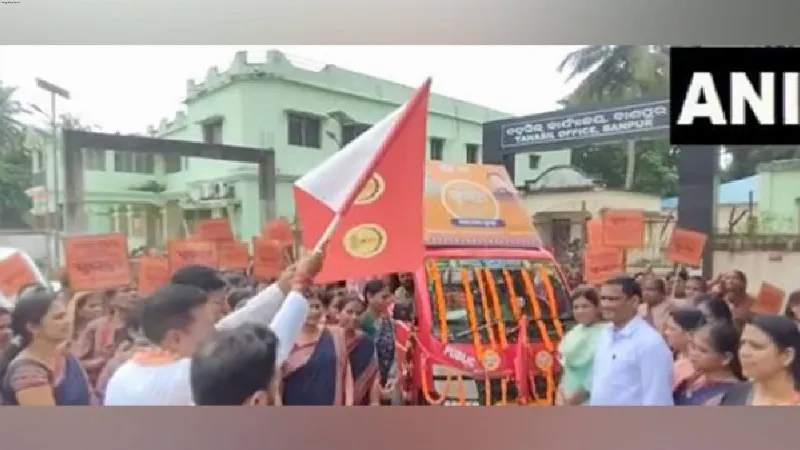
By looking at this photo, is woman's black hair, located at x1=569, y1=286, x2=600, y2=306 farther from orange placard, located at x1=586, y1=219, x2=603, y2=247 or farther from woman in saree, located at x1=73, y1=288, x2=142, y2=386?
woman in saree, located at x1=73, y1=288, x2=142, y2=386

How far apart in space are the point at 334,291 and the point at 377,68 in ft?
2.46

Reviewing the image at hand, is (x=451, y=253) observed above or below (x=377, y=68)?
below

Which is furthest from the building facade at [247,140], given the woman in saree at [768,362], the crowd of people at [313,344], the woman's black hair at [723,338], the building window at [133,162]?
the woman in saree at [768,362]

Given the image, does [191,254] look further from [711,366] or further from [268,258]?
[711,366]

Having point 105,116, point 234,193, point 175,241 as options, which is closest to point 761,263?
point 234,193

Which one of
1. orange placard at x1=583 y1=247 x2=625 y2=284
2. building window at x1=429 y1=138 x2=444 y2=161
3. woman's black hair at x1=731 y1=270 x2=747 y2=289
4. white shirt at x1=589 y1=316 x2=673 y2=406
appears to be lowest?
white shirt at x1=589 y1=316 x2=673 y2=406

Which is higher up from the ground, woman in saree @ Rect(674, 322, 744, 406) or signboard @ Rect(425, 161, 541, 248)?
signboard @ Rect(425, 161, 541, 248)

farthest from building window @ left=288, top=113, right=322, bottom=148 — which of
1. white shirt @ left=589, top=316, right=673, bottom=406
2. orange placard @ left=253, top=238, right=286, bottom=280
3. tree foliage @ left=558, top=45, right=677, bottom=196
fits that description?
white shirt @ left=589, top=316, right=673, bottom=406

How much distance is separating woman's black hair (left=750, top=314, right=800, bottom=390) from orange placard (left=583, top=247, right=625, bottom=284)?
486 millimetres

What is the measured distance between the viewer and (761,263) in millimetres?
2621

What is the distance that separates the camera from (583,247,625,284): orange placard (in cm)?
262

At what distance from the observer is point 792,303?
263 cm

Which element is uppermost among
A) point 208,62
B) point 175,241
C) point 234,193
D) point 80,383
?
point 208,62
